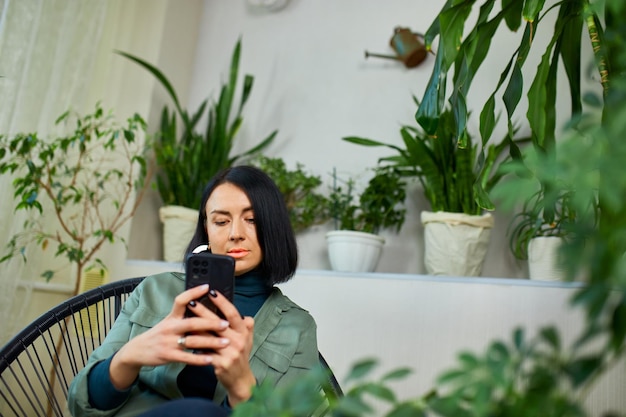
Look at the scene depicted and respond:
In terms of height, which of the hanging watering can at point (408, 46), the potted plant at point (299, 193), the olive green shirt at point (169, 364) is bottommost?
the olive green shirt at point (169, 364)

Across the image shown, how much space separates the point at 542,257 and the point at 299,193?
40.0 inches

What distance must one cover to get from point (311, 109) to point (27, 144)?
121 centimetres

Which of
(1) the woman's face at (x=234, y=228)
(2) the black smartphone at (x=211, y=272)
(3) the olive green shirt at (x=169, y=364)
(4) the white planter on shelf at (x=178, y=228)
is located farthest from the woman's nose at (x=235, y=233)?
(4) the white planter on shelf at (x=178, y=228)

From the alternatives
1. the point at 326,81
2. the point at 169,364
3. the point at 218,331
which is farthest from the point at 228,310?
the point at 326,81

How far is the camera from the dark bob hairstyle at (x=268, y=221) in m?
1.32

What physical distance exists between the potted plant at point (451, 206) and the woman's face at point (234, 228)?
2.96 feet

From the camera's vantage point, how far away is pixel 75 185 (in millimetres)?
2361

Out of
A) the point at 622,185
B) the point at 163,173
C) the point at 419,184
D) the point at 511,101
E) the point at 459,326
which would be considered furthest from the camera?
Answer: the point at 163,173

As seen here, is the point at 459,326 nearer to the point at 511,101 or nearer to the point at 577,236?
the point at 511,101

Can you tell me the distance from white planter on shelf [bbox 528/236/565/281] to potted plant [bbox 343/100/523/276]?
16cm

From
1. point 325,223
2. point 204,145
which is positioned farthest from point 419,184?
point 204,145

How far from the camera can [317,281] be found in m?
2.05

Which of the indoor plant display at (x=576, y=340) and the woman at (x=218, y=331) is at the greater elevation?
the indoor plant display at (x=576, y=340)

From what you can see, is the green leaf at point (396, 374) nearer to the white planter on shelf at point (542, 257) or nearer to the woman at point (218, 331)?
the woman at point (218, 331)
